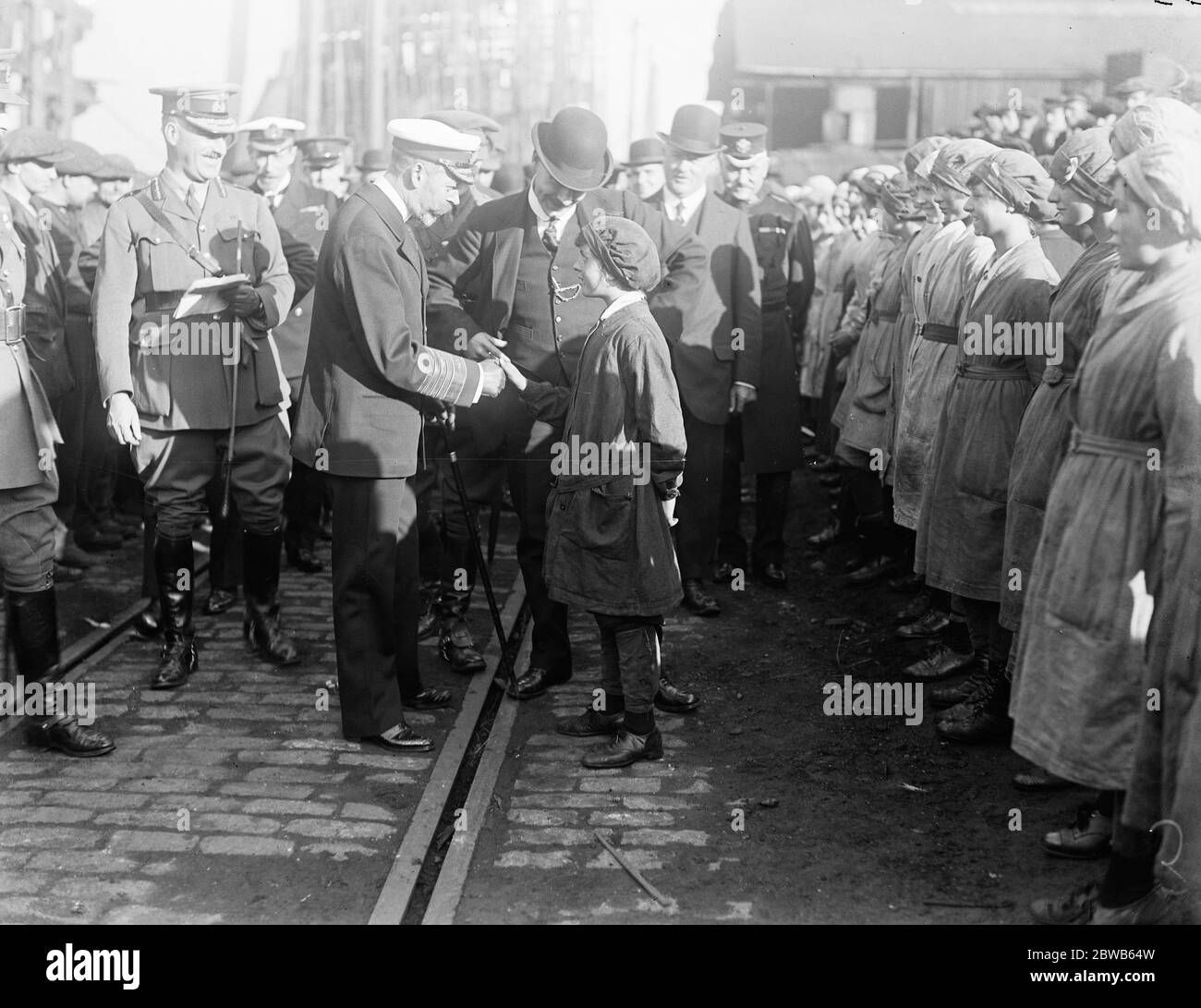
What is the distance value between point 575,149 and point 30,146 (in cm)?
461

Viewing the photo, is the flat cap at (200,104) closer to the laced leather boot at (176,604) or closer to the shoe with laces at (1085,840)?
the laced leather boot at (176,604)

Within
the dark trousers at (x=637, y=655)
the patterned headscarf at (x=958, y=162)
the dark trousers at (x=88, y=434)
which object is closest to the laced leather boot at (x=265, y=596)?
the dark trousers at (x=637, y=655)

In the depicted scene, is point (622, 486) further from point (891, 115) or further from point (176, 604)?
point (891, 115)

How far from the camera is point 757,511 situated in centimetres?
859

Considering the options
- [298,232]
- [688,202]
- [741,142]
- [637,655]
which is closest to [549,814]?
[637,655]

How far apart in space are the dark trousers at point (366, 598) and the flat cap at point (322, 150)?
18.6ft

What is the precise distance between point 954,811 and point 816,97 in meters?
27.8

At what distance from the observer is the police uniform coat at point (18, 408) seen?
5504 mm

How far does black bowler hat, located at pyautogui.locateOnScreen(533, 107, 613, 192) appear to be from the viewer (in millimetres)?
6219

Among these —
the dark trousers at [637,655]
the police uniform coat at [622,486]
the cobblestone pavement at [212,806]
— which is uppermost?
the police uniform coat at [622,486]

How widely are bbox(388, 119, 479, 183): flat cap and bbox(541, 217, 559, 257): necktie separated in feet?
2.95

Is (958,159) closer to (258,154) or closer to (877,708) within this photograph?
(877,708)

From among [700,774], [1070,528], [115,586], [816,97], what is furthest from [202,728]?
[816,97]

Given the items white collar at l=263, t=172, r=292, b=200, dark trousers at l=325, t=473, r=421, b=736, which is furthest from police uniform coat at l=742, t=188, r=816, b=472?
white collar at l=263, t=172, r=292, b=200
